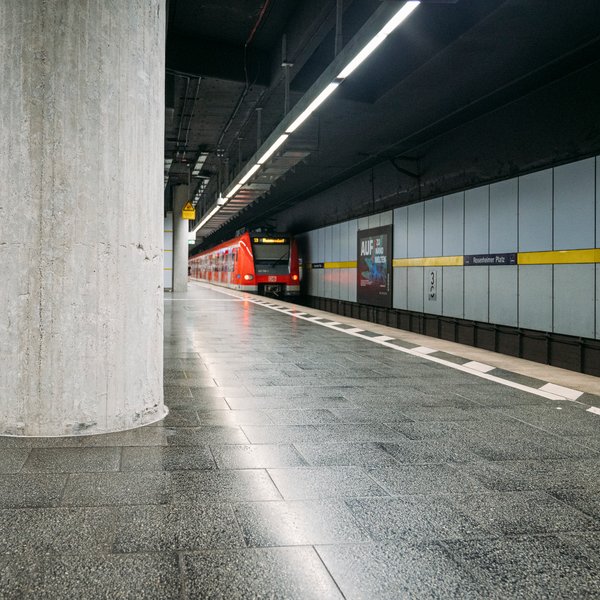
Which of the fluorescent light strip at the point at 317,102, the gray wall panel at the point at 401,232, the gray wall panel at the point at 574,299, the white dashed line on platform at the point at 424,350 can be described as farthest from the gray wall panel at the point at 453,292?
Answer: the fluorescent light strip at the point at 317,102

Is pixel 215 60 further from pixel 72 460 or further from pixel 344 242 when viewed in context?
pixel 344 242

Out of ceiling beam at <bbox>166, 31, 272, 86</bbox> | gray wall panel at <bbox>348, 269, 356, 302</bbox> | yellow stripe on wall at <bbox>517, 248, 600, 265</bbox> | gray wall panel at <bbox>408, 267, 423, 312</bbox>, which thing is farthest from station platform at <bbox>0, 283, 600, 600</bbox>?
gray wall panel at <bbox>348, 269, 356, 302</bbox>

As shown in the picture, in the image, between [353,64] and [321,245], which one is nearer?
[353,64]

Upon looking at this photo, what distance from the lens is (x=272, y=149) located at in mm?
11641

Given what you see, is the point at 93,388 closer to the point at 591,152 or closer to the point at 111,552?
the point at 111,552

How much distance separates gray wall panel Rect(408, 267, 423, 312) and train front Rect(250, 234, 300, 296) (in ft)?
32.7

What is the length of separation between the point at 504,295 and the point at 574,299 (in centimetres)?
193

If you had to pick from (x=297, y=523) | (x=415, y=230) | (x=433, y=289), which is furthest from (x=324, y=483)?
(x=415, y=230)

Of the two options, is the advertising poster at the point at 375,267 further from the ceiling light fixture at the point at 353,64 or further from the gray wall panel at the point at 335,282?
the ceiling light fixture at the point at 353,64

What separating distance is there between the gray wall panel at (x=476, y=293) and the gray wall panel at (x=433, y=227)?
1.51 meters

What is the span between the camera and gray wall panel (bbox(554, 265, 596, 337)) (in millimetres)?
8633

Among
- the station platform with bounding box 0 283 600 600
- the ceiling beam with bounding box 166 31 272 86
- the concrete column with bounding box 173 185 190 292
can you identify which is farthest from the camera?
the concrete column with bounding box 173 185 190 292

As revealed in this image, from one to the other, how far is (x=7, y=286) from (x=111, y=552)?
2291 mm

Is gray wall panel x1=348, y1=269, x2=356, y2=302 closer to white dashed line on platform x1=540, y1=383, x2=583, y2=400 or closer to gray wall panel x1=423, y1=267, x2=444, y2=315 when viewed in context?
gray wall panel x1=423, y1=267, x2=444, y2=315
